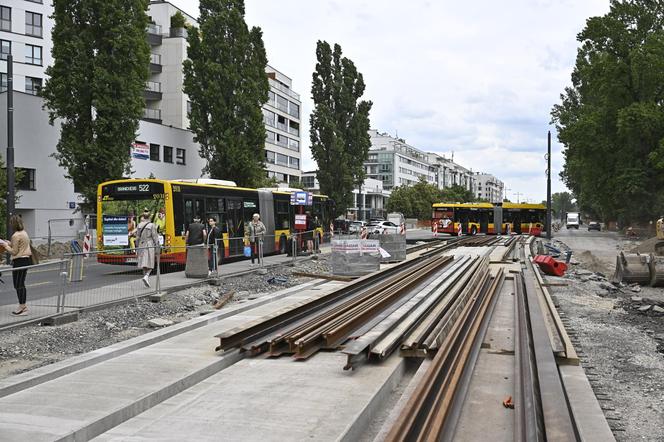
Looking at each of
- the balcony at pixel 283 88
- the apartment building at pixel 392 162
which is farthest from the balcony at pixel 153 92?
the apartment building at pixel 392 162

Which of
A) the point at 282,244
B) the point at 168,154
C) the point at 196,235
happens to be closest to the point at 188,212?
the point at 196,235

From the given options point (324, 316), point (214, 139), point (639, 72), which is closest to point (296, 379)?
point (324, 316)

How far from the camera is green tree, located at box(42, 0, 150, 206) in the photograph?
29.1 metres

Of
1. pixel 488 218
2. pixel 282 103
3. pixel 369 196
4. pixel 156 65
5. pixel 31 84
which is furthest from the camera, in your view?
pixel 369 196

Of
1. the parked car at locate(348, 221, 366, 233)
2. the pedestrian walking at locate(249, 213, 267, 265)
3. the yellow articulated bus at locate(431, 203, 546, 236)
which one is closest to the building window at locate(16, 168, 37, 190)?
the pedestrian walking at locate(249, 213, 267, 265)

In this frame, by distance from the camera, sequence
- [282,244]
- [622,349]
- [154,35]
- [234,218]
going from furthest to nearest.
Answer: [154,35]
[282,244]
[234,218]
[622,349]

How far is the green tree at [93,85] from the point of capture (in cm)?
2912

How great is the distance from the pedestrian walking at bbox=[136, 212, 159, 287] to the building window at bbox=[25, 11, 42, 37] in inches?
1793

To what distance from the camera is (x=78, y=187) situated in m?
29.8

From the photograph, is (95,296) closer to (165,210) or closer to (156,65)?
(165,210)

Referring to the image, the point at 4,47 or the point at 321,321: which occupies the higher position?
the point at 4,47

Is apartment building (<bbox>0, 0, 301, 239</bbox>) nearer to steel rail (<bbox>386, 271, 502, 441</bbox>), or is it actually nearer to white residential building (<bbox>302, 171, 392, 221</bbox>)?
steel rail (<bbox>386, 271, 502, 441</bbox>)

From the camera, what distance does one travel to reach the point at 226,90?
1561 inches

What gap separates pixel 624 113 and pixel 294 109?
4486cm
